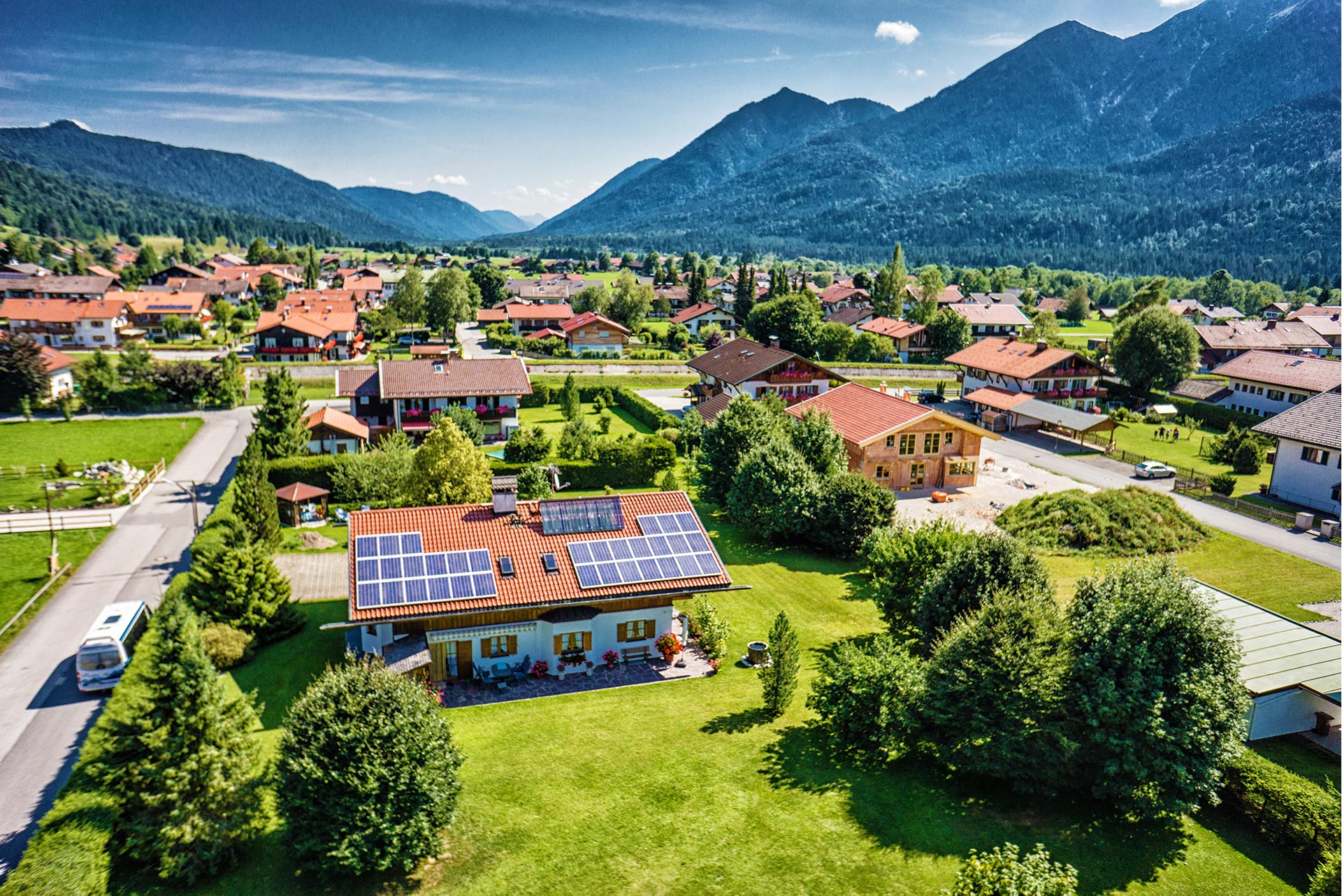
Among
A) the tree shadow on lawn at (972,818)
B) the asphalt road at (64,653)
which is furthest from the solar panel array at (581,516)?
the asphalt road at (64,653)

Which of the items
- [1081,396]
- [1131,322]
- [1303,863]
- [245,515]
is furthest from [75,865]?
[1131,322]

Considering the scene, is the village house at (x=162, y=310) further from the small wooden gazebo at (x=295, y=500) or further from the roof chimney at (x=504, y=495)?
the roof chimney at (x=504, y=495)

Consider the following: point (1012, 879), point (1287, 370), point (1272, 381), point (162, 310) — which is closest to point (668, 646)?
point (1012, 879)

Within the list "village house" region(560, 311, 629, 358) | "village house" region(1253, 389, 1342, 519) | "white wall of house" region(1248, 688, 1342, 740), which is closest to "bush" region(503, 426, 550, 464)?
"white wall of house" region(1248, 688, 1342, 740)

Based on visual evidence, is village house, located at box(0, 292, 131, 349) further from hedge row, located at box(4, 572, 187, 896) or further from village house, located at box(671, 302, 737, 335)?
hedge row, located at box(4, 572, 187, 896)

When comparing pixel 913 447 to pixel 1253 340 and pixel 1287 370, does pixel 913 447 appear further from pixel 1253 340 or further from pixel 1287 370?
pixel 1253 340

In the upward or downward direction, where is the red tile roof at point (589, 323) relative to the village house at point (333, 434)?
upward
